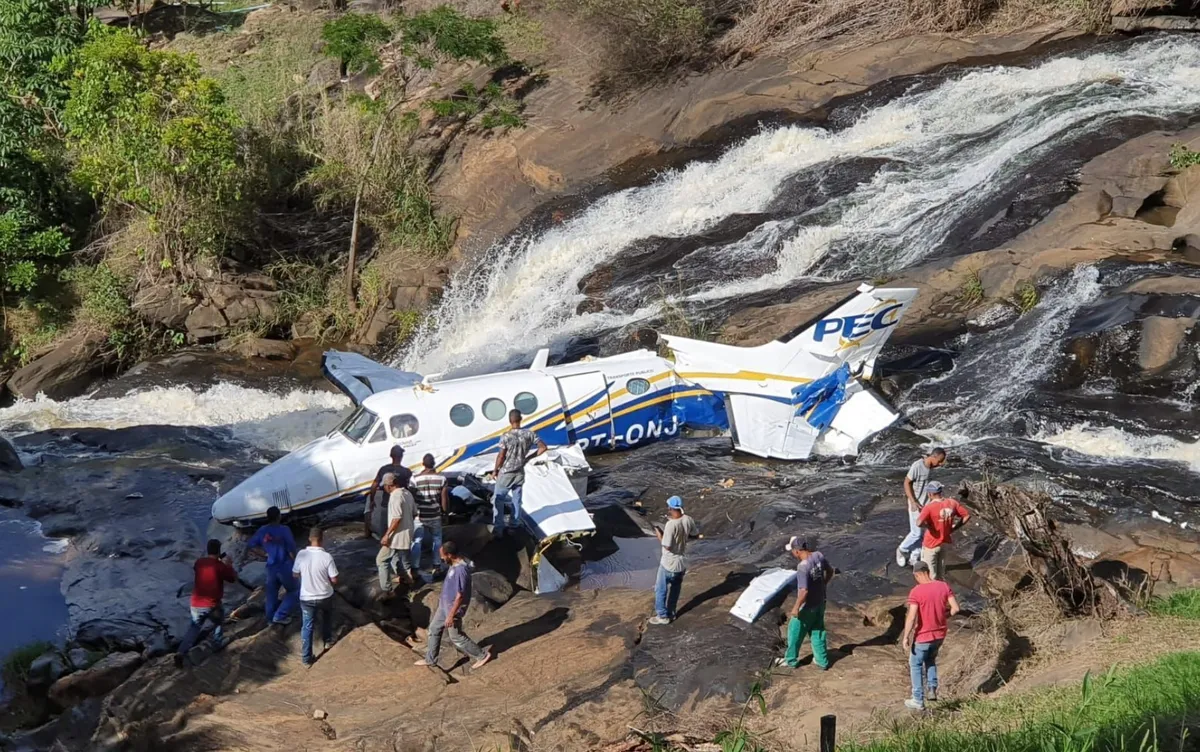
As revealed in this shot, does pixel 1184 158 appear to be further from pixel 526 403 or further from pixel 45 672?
pixel 45 672

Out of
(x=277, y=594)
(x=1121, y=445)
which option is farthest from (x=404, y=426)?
(x=1121, y=445)

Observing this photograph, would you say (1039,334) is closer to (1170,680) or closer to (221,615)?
(1170,680)

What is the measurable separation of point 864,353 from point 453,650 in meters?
8.96

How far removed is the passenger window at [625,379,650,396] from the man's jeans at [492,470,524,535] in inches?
138

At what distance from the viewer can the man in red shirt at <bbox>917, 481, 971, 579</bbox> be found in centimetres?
1221

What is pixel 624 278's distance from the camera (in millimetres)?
25297

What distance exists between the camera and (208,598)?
12789 mm

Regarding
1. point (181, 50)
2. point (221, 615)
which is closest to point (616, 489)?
point (221, 615)

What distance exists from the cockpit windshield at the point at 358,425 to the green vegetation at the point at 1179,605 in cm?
1031

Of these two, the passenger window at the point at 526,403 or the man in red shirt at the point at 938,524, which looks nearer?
the man in red shirt at the point at 938,524

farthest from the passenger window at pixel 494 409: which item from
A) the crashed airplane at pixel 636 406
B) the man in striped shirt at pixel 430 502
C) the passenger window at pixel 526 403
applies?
the man in striped shirt at pixel 430 502

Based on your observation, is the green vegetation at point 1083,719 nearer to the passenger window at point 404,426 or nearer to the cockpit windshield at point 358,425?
the passenger window at point 404,426

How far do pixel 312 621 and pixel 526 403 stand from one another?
5558 millimetres

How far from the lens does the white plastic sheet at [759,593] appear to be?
12.3 metres
